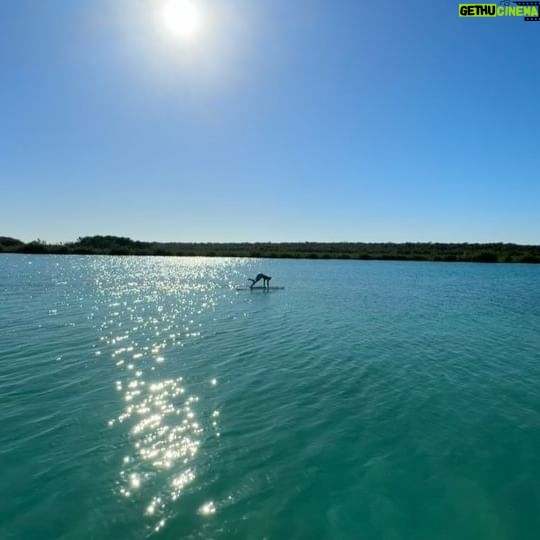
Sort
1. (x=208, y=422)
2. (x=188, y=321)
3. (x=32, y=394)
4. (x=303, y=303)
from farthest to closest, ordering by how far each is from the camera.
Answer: (x=303, y=303), (x=188, y=321), (x=32, y=394), (x=208, y=422)

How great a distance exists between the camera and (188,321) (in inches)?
730

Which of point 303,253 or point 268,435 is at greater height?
→ point 303,253

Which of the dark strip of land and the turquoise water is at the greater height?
the dark strip of land

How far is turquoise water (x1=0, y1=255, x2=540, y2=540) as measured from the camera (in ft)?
16.2

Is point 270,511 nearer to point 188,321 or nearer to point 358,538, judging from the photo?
point 358,538

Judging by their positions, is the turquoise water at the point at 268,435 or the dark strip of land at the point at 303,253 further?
the dark strip of land at the point at 303,253

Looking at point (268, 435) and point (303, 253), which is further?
point (303, 253)

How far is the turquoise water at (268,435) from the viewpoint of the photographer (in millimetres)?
4945

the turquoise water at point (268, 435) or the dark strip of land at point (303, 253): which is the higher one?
the dark strip of land at point (303, 253)

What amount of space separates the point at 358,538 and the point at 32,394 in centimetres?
805

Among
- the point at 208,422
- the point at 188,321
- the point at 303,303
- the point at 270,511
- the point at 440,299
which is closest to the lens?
the point at 270,511

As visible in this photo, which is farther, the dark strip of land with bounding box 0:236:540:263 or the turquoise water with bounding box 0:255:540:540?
the dark strip of land with bounding box 0:236:540:263

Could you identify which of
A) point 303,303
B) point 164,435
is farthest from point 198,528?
point 303,303

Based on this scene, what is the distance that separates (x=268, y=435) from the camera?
7.01 metres
